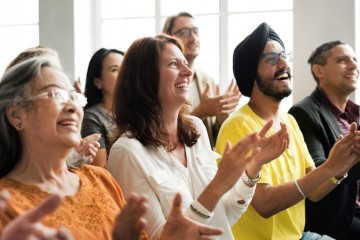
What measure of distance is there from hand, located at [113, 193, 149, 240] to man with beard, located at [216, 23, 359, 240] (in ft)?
2.78

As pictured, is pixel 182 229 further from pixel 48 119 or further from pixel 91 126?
pixel 91 126

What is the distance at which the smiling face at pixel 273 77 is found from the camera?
111 inches

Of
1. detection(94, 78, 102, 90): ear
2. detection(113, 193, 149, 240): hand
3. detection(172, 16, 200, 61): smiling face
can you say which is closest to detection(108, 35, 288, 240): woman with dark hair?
detection(113, 193, 149, 240): hand

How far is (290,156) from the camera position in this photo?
282cm

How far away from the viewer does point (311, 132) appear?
10.9ft

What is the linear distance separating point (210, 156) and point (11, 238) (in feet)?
4.50

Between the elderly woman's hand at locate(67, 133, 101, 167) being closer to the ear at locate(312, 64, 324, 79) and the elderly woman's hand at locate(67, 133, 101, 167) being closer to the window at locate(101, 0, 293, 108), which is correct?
the ear at locate(312, 64, 324, 79)

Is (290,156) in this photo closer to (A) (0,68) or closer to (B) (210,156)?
(B) (210,156)

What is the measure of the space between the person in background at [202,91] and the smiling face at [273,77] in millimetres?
421

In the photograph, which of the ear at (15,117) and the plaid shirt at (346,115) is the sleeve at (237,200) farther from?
the plaid shirt at (346,115)

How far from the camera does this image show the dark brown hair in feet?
7.69

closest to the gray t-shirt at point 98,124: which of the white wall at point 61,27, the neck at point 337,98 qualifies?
the neck at point 337,98

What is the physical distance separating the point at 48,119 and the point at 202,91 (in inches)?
71.2

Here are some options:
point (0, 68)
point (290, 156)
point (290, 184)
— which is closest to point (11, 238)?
point (290, 184)
